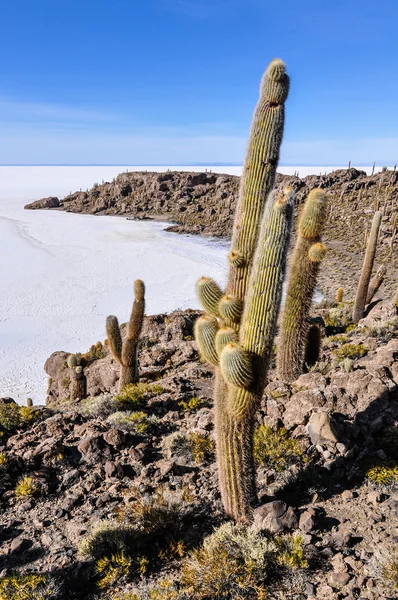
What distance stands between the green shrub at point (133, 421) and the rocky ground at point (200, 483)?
22 millimetres

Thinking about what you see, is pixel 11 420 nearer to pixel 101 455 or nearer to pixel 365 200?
pixel 101 455

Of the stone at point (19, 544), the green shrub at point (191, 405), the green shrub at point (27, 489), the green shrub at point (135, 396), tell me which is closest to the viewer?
the stone at point (19, 544)

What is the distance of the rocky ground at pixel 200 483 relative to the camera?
384cm

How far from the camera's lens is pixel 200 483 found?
5.05 meters

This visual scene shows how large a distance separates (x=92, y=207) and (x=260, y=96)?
190ft

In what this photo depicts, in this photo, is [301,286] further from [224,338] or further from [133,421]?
[133,421]

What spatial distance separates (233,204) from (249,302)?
42.0m

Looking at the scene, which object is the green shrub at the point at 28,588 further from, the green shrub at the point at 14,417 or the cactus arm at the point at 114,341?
the cactus arm at the point at 114,341

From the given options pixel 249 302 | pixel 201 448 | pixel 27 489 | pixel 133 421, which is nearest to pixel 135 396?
pixel 133 421

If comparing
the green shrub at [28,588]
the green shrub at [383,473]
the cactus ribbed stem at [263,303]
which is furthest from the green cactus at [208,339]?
the green shrub at [28,588]

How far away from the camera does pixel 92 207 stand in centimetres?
5922

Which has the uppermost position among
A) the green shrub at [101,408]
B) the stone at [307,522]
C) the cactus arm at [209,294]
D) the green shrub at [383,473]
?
the cactus arm at [209,294]

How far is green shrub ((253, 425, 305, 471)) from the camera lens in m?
4.98

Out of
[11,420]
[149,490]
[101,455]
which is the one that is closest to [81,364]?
[11,420]
